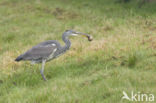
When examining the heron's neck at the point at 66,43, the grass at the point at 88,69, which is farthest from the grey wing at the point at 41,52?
the grass at the point at 88,69

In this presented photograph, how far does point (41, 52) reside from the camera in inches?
305

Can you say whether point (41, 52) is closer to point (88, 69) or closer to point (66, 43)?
point (66, 43)

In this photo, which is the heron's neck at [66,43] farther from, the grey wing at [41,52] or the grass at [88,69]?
the grass at [88,69]

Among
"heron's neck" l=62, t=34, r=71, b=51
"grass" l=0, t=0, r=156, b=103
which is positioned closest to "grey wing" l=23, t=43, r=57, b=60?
"heron's neck" l=62, t=34, r=71, b=51

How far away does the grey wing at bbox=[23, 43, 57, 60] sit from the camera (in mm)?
7703

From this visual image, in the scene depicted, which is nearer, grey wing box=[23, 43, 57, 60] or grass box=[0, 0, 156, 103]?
grass box=[0, 0, 156, 103]

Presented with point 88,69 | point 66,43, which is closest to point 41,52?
A: point 66,43

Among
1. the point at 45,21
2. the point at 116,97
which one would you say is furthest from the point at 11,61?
the point at 45,21

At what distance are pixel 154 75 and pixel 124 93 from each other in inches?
41.6

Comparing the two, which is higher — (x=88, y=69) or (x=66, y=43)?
(x=66, y=43)

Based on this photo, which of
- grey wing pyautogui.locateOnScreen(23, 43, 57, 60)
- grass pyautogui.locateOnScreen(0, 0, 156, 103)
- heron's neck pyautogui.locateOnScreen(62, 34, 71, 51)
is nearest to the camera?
grass pyautogui.locateOnScreen(0, 0, 156, 103)

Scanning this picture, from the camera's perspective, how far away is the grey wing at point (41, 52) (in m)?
7.70

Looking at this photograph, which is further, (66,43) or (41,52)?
(66,43)

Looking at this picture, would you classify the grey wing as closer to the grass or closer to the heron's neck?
the heron's neck
